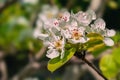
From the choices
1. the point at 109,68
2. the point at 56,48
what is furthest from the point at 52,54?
the point at 109,68

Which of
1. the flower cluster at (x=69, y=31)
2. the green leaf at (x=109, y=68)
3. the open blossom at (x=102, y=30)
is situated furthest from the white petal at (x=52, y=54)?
the green leaf at (x=109, y=68)

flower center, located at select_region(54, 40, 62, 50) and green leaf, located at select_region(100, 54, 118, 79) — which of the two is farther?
green leaf, located at select_region(100, 54, 118, 79)

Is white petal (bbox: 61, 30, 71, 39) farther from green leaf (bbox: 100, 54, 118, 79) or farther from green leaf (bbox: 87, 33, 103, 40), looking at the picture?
green leaf (bbox: 100, 54, 118, 79)

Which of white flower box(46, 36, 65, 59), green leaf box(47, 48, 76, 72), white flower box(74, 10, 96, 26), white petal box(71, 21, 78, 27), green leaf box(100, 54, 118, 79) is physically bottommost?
green leaf box(100, 54, 118, 79)

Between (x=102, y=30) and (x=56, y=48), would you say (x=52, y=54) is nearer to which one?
(x=56, y=48)

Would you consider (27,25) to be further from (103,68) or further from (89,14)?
(89,14)

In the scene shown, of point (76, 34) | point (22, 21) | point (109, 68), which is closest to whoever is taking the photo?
point (76, 34)

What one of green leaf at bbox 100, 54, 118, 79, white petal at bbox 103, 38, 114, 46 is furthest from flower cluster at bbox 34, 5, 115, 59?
green leaf at bbox 100, 54, 118, 79

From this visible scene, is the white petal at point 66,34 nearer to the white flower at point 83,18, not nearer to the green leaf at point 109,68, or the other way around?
the white flower at point 83,18

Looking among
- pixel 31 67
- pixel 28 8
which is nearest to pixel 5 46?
pixel 28 8
